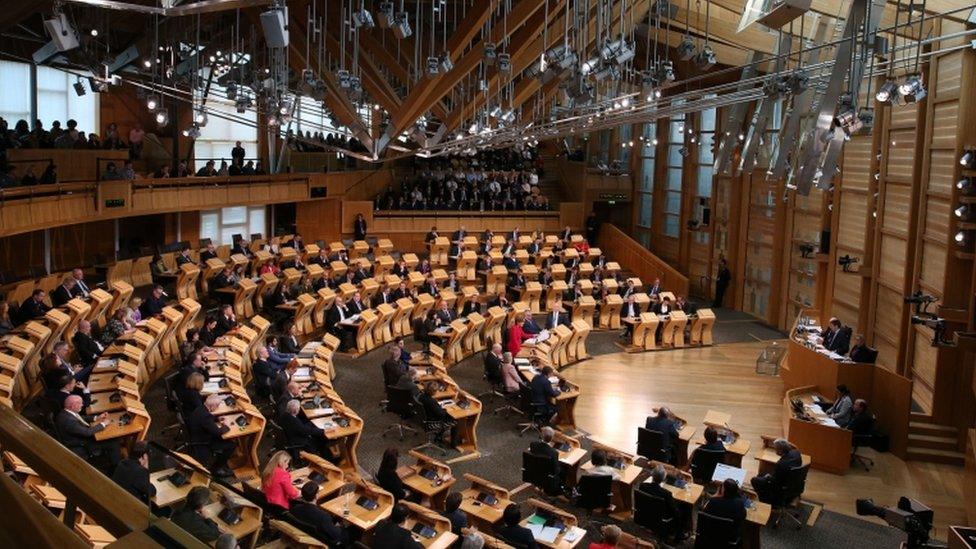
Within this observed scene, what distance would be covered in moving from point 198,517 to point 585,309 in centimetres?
1773

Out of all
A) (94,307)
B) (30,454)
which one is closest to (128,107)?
(94,307)

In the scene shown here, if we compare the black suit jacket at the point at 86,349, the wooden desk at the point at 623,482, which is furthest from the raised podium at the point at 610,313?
the black suit jacket at the point at 86,349

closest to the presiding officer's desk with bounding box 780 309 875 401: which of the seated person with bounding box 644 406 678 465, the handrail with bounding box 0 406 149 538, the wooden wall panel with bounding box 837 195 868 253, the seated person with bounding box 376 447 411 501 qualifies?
the wooden wall panel with bounding box 837 195 868 253

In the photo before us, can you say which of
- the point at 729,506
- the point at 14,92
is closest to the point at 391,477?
the point at 729,506

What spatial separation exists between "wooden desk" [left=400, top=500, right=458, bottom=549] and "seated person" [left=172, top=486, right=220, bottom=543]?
3458mm

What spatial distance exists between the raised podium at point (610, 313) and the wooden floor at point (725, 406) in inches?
84.5

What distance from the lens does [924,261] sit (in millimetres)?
15414

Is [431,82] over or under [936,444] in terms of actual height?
over

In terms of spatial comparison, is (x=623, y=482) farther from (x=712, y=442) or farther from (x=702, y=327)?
(x=702, y=327)

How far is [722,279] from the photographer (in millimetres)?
24531

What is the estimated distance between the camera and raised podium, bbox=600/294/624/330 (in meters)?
21.7

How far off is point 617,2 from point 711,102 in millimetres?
4000

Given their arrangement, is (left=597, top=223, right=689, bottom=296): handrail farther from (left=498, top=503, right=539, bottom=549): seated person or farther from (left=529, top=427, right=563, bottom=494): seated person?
(left=498, top=503, right=539, bottom=549): seated person

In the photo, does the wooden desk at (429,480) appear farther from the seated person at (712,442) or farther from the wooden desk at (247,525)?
the seated person at (712,442)
